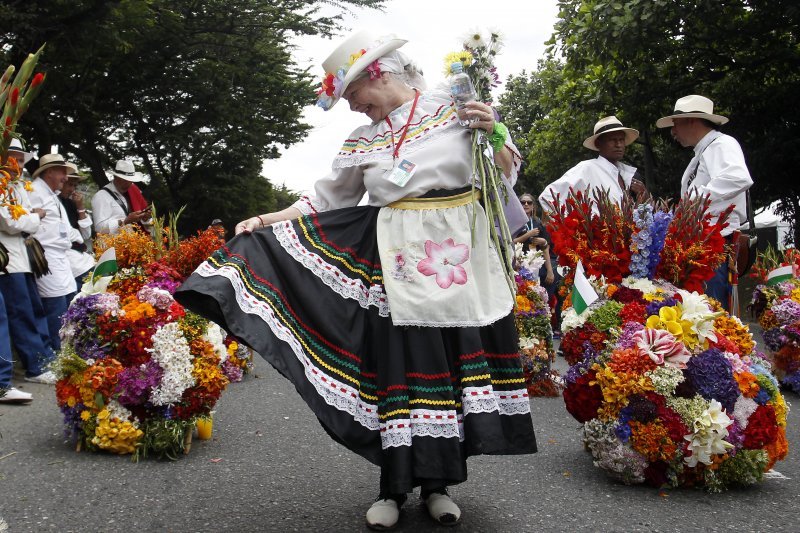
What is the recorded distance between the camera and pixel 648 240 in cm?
444

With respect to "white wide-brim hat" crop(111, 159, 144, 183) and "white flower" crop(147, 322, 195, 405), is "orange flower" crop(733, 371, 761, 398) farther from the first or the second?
"white wide-brim hat" crop(111, 159, 144, 183)

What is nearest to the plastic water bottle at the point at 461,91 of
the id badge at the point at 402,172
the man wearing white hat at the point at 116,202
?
the id badge at the point at 402,172

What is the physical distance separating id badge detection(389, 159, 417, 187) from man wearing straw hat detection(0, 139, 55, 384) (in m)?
4.12

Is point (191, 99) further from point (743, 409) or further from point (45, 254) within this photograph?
point (743, 409)

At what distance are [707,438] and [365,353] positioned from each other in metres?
1.78

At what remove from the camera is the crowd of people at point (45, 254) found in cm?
672

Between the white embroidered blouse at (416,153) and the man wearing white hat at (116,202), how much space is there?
4.50m

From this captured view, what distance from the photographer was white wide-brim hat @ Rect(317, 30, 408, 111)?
11.6 ft

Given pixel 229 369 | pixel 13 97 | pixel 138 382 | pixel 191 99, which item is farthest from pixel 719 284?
pixel 191 99

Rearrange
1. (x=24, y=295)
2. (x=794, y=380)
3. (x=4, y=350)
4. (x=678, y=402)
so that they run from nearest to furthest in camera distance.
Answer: (x=678, y=402), (x=4, y=350), (x=794, y=380), (x=24, y=295)

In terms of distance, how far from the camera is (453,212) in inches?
138

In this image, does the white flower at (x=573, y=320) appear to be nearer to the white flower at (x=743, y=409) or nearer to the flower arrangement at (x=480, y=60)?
the white flower at (x=743, y=409)

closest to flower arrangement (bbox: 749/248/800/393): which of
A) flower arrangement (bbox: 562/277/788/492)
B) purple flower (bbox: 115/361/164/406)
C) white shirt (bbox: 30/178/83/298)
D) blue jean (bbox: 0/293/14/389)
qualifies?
flower arrangement (bbox: 562/277/788/492)

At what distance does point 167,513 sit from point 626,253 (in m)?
2.77
